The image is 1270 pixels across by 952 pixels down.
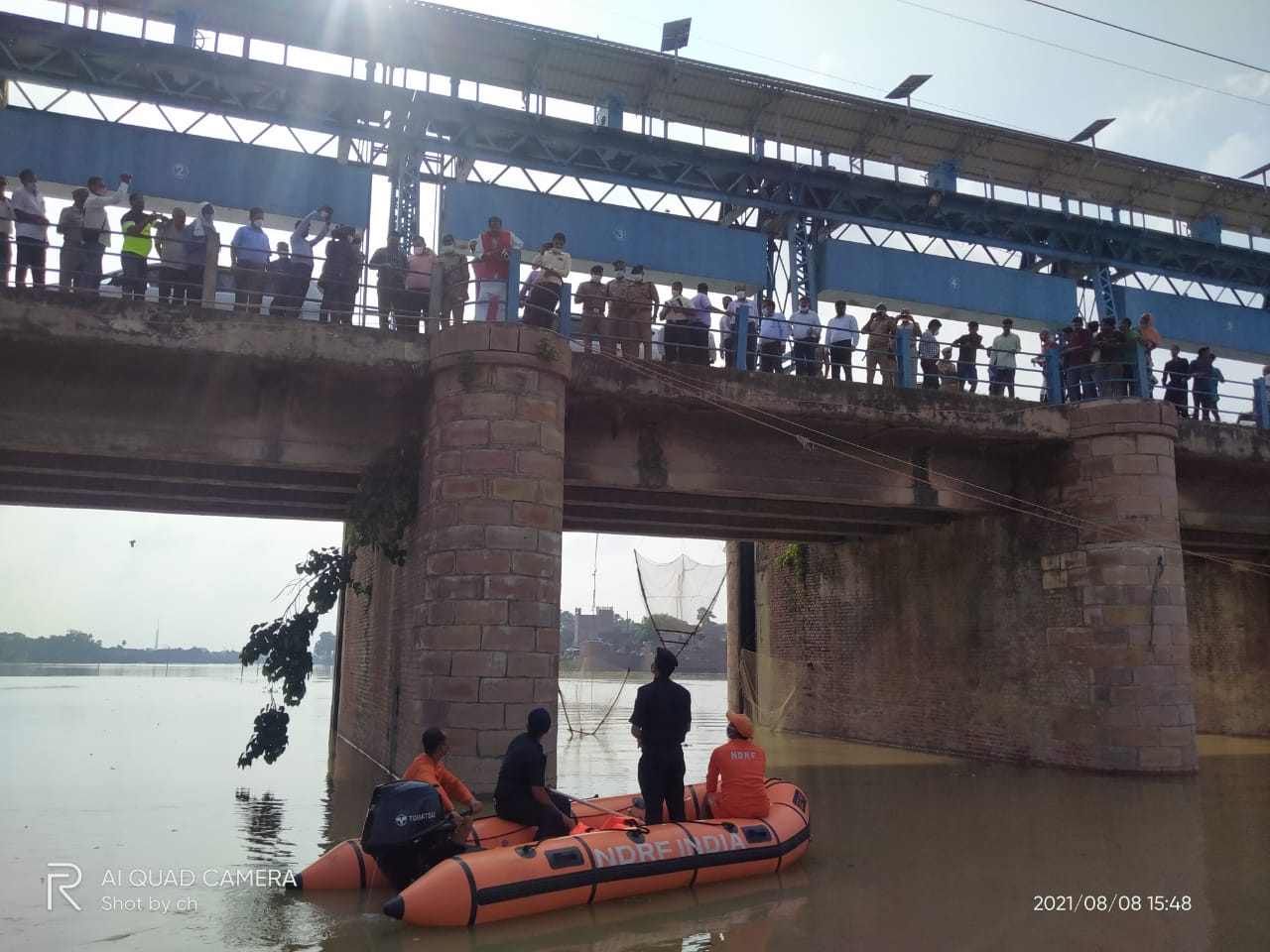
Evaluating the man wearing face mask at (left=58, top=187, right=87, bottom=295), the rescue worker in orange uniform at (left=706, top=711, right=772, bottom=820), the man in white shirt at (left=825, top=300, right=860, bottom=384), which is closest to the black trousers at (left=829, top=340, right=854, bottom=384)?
the man in white shirt at (left=825, top=300, right=860, bottom=384)

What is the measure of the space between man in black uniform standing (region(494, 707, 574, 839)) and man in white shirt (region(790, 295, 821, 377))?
357 inches

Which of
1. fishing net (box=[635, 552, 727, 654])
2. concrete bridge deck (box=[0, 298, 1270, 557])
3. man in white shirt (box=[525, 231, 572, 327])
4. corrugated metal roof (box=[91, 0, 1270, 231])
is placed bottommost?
fishing net (box=[635, 552, 727, 654])

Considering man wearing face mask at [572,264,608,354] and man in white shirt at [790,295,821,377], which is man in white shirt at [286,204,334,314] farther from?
man in white shirt at [790,295,821,377]

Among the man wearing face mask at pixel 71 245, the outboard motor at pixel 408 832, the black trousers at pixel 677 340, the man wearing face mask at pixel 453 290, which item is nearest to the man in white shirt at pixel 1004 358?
the black trousers at pixel 677 340

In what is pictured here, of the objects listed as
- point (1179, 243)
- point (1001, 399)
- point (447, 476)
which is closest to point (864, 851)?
point (447, 476)

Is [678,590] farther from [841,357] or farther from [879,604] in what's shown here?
[841,357]

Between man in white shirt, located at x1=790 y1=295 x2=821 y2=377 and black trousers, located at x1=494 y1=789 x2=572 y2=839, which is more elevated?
man in white shirt, located at x1=790 y1=295 x2=821 y2=377


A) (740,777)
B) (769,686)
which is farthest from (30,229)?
(769,686)

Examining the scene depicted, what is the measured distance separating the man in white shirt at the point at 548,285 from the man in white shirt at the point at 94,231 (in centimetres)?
545

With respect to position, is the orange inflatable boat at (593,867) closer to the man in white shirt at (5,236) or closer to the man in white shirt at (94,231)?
the man in white shirt at (94,231)

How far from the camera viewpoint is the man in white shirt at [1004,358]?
16953 millimetres

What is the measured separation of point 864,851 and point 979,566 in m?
9.66

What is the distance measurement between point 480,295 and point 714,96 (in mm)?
10317

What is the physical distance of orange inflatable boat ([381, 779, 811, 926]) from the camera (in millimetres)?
7000
